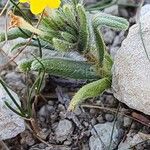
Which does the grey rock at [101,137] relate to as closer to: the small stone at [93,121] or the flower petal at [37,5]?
the small stone at [93,121]

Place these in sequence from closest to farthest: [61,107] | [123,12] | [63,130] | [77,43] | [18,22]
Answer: [18,22] < [77,43] < [63,130] < [61,107] < [123,12]

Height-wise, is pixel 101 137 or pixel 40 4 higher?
pixel 40 4

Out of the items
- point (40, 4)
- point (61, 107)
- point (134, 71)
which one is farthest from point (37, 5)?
point (61, 107)

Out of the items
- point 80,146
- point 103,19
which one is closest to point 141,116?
point 80,146

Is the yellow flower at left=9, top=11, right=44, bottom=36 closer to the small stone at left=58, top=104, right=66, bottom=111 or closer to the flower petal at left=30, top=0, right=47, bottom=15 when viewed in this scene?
the flower petal at left=30, top=0, right=47, bottom=15

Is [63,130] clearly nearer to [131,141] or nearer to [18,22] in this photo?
[131,141]

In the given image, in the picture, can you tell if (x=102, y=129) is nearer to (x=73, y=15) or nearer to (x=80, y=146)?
(x=80, y=146)
